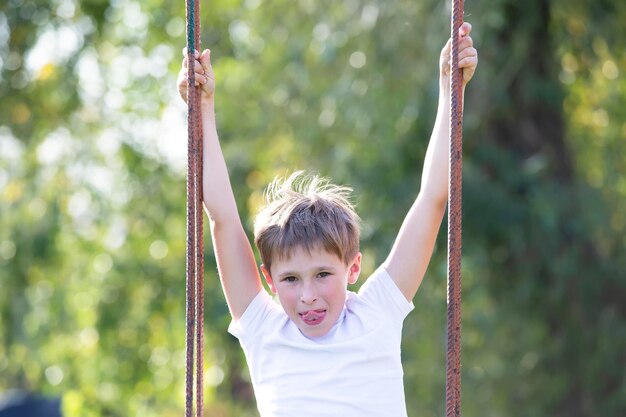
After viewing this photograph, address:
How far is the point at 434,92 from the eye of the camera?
20.3ft

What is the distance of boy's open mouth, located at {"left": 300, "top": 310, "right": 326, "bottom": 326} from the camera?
2.24 metres

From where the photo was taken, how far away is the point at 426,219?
2318mm

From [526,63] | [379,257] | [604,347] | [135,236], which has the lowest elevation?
[604,347]

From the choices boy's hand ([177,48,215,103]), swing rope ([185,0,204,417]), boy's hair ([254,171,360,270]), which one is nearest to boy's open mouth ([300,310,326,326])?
boy's hair ([254,171,360,270])

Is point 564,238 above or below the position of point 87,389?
above

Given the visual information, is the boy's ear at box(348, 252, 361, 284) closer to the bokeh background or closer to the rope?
the rope

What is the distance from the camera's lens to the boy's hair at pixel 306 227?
2.25 metres

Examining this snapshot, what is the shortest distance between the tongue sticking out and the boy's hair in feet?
0.37

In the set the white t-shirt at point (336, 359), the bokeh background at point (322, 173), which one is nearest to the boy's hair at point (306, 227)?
the white t-shirt at point (336, 359)

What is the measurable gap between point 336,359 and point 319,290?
Answer: 14 cm

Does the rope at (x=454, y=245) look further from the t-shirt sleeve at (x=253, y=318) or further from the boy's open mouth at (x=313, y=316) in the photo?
the t-shirt sleeve at (x=253, y=318)

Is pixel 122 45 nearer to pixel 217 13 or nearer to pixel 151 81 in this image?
pixel 151 81

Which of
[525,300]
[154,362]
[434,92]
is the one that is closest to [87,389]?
[154,362]

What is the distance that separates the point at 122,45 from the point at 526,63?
332 cm
